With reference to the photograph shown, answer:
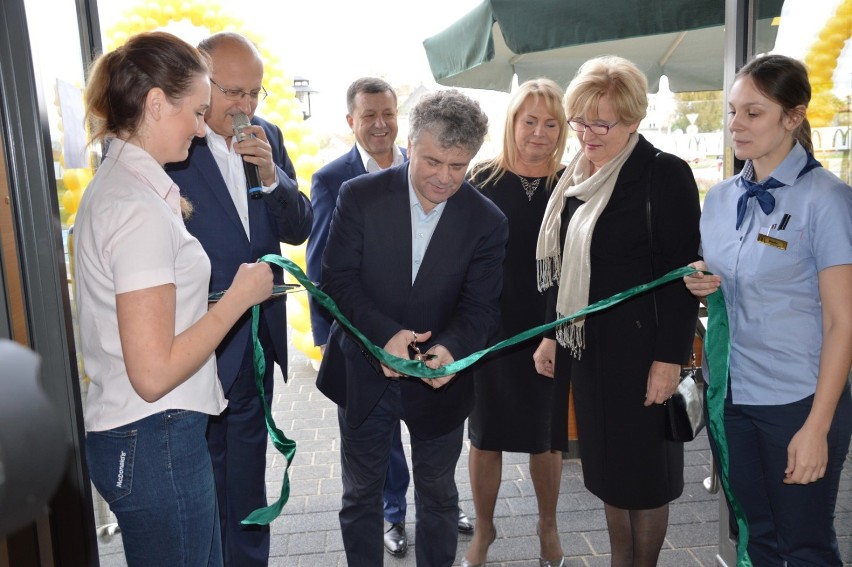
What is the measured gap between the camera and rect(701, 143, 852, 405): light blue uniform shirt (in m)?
1.96

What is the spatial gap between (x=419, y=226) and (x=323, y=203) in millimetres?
1192

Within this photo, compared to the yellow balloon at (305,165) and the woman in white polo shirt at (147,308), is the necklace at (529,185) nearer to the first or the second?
the woman in white polo shirt at (147,308)

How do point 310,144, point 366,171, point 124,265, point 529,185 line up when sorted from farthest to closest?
point 310,144 < point 366,171 < point 529,185 < point 124,265

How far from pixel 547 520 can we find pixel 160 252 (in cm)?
230

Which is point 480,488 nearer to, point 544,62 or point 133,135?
point 133,135

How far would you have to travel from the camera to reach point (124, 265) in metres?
1.55

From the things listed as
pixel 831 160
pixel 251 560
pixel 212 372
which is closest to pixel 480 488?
pixel 251 560

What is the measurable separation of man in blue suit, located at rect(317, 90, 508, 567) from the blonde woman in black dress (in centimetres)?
54

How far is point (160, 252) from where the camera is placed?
1.59m

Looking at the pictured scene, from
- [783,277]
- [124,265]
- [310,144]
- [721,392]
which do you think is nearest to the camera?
[124,265]

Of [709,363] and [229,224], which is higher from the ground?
[229,224]

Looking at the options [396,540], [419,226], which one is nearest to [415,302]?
[419,226]

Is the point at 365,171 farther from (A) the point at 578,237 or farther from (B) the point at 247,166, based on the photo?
(A) the point at 578,237

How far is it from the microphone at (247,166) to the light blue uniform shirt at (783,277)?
5.23 ft
